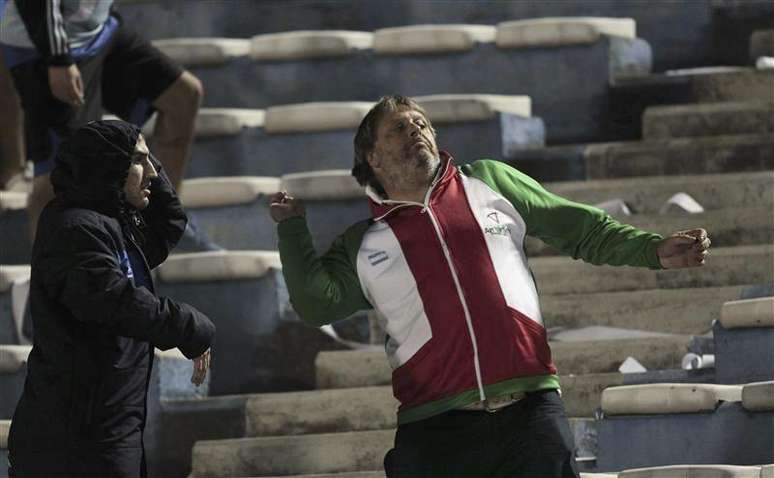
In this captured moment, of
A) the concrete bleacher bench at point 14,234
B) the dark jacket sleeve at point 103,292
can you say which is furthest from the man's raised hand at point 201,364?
the concrete bleacher bench at point 14,234

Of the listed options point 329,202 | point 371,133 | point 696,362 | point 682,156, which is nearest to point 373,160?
point 371,133

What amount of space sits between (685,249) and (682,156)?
11.9ft

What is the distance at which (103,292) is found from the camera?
18.9 ft

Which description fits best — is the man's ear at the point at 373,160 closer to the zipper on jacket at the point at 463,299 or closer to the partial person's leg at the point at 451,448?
the zipper on jacket at the point at 463,299

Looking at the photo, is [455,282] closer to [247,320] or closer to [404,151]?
[404,151]

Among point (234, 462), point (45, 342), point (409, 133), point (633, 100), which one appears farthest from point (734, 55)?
point (45, 342)

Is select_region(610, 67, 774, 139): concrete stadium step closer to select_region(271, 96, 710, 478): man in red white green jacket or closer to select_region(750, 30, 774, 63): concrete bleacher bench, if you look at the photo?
select_region(750, 30, 774, 63): concrete bleacher bench

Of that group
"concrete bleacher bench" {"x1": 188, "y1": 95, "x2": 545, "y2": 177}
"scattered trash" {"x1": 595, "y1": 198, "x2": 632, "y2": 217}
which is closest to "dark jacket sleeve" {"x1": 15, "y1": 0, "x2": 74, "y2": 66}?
"concrete bleacher bench" {"x1": 188, "y1": 95, "x2": 545, "y2": 177}

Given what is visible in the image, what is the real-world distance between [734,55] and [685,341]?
11.1 ft

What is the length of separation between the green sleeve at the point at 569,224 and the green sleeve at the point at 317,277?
387 millimetres

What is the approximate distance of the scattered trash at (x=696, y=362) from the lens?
7727 millimetres

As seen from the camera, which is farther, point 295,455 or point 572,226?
point 295,455

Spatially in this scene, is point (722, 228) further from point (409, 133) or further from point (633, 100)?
point (409, 133)

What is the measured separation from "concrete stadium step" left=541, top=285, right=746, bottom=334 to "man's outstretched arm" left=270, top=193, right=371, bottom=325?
2.22 metres
